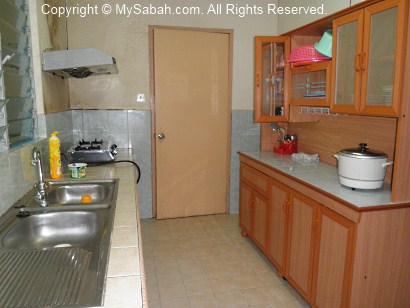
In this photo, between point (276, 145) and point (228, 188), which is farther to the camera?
point (228, 188)

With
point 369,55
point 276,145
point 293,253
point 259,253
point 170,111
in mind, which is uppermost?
point 369,55

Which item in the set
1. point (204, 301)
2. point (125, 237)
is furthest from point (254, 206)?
point (125, 237)

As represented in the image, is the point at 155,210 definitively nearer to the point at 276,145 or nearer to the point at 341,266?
the point at 276,145

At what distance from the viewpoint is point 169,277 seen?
259 centimetres

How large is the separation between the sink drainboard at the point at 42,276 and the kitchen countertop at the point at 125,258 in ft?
0.27

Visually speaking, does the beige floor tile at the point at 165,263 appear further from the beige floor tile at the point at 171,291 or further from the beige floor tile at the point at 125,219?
the beige floor tile at the point at 125,219

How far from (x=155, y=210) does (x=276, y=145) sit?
4.99 feet

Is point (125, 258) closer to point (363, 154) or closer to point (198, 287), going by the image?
point (363, 154)

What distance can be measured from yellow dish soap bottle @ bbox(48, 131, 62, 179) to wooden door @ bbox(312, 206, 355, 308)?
162 centimetres

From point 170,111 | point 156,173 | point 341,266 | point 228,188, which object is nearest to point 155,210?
point 156,173

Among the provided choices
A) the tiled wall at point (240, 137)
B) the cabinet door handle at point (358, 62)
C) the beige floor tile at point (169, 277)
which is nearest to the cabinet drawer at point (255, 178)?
the tiled wall at point (240, 137)

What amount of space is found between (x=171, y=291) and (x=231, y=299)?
43 cm

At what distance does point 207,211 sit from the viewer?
3887mm

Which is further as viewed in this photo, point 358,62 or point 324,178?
point 324,178
